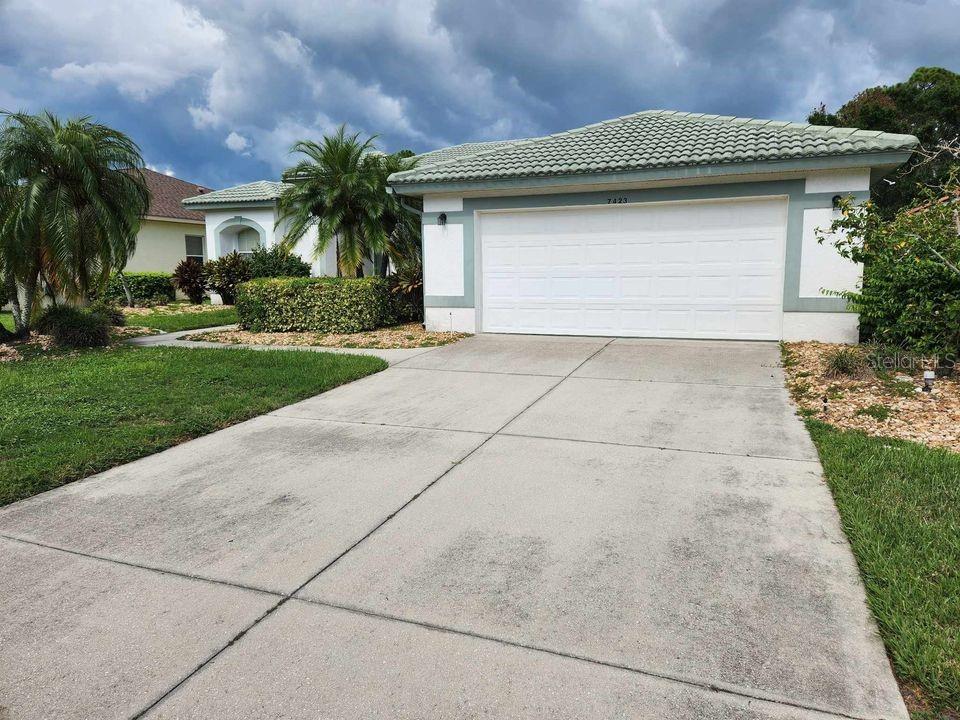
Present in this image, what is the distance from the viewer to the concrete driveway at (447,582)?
2.28 meters

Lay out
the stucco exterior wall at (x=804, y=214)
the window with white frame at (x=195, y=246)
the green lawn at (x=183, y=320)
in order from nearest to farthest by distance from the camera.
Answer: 1. the stucco exterior wall at (x=804, y=214)
2. the green lawn at (x=183, y=320)
3. the window with white frame at (x=195, y=246)

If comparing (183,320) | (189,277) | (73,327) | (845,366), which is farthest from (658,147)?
(189,277)

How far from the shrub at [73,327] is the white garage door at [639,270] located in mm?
6724

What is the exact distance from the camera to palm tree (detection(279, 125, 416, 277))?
43.4ft

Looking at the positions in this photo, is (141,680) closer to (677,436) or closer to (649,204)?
(677,436)

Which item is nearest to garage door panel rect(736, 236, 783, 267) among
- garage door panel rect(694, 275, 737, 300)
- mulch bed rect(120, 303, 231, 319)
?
garage door panel rect(694, 275, 737, 300)

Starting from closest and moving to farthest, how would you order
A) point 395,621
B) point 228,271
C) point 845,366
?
point 395,621, point 845,366, point 228,271

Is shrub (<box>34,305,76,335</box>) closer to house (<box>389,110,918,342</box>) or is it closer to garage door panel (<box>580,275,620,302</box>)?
house (<box>389,110,918,342</box>)

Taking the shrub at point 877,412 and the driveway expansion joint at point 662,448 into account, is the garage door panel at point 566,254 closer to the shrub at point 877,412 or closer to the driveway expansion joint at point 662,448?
the shrub at point 877,412

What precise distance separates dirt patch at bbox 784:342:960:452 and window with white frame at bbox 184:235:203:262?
24032 mm

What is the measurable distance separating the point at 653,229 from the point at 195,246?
21.2 m

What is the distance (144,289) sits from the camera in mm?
20625

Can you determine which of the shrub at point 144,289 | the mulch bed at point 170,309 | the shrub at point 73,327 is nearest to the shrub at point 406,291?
the shrub at point 73,327
